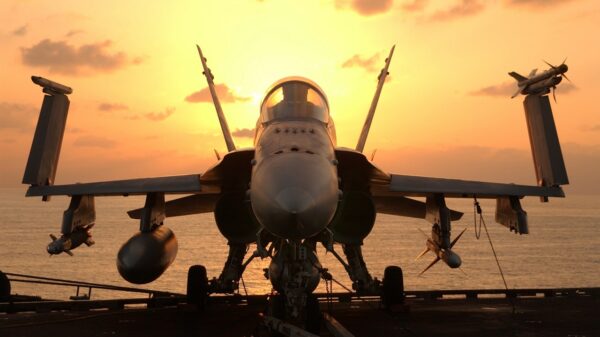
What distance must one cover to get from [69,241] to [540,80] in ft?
38.9

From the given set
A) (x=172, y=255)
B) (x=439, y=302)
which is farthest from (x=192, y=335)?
(x=439, y=302)

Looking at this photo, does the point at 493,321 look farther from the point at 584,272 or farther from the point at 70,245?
the point at 584,272

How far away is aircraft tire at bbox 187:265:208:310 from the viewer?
592 inches

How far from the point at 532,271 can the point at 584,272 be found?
5.90 metres

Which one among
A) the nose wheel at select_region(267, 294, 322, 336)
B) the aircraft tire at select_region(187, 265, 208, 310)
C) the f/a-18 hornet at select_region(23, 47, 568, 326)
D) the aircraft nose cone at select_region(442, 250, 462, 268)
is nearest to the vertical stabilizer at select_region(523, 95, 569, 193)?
the f/a-18 hornet at select_region(23, 47, 568, 326)

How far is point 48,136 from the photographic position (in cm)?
1397

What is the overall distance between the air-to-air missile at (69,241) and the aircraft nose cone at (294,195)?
612 centimetres

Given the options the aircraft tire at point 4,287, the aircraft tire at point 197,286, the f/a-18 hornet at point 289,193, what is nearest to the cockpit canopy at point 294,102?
the f/a-18 hornet at point 289,193

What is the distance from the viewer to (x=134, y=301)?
55.1 ft

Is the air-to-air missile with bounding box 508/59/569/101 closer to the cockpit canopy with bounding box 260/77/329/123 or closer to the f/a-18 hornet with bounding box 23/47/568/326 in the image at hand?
the f/a-18 hornet with bounding box 23/47/568/326

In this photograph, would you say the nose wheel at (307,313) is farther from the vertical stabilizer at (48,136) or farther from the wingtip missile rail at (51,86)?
the wingtip missile rail at (51,86)

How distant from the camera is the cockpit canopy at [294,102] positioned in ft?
34.8

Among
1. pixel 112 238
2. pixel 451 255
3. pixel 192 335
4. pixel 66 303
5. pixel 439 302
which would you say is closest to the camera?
pixel 192 335

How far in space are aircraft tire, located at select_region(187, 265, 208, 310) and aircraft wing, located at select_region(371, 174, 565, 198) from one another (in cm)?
505
